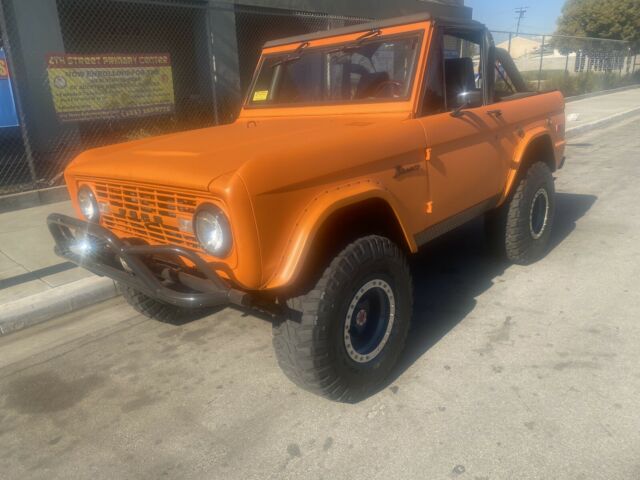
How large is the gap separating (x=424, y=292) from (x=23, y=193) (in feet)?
18.1

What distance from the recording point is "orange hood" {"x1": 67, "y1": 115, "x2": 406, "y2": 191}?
90.0 inches

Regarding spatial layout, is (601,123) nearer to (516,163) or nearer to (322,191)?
(516,163)

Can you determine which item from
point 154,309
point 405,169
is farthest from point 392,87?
point 154,309

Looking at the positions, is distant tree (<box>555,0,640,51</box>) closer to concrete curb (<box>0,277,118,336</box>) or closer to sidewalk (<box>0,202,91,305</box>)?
sidewalk (<box>0,202,91,305</box>)

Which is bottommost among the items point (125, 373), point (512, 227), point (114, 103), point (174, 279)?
point (125, 373)

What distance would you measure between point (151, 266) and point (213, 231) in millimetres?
636

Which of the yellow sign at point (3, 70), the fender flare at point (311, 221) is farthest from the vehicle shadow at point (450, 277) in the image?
the yellow sign at point (3, 70)

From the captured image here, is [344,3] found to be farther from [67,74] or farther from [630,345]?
[630,345]

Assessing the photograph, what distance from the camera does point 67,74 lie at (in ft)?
23.1

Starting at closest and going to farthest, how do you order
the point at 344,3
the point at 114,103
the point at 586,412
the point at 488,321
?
the point at 586,412 → the point at 488,321 → the point at 114,103 → the point at 344,3

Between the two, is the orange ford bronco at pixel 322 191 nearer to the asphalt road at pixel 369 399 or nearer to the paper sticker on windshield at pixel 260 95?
the paper sticker on windshield at pixel 260 95

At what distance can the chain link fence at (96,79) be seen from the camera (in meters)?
7.11

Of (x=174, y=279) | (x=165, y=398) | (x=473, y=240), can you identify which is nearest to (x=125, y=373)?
(x=165, y=398)

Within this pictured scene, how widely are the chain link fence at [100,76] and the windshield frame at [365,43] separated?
170 inches
